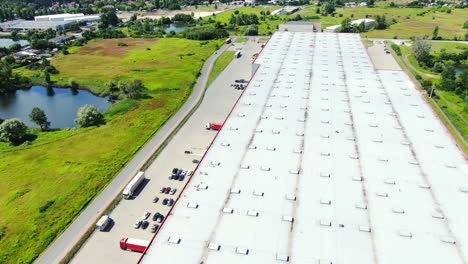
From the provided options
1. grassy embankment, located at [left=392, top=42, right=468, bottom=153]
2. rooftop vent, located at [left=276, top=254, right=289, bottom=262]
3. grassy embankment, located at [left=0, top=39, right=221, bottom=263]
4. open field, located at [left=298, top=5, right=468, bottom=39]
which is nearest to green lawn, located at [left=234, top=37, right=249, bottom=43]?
grassy embankment, located at [left=0, top=39, right=221, bottom=263]

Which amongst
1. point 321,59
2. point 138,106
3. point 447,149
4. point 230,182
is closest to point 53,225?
point 230,182

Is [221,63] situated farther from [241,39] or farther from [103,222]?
[103,222]

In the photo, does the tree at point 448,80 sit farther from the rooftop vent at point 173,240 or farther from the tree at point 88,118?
the tree at point 88,118

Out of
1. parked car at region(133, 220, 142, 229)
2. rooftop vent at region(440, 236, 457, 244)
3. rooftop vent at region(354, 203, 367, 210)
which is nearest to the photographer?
rooftop vent at region(440, 236, 457, 244)

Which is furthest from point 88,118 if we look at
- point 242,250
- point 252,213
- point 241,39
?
point 241,39

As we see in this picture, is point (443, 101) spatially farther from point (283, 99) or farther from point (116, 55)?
point (116, 55)

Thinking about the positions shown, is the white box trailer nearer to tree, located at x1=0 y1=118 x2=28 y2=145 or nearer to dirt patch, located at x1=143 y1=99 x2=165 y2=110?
tree, located at x1=0 y1=118 x2=28 y2=145
